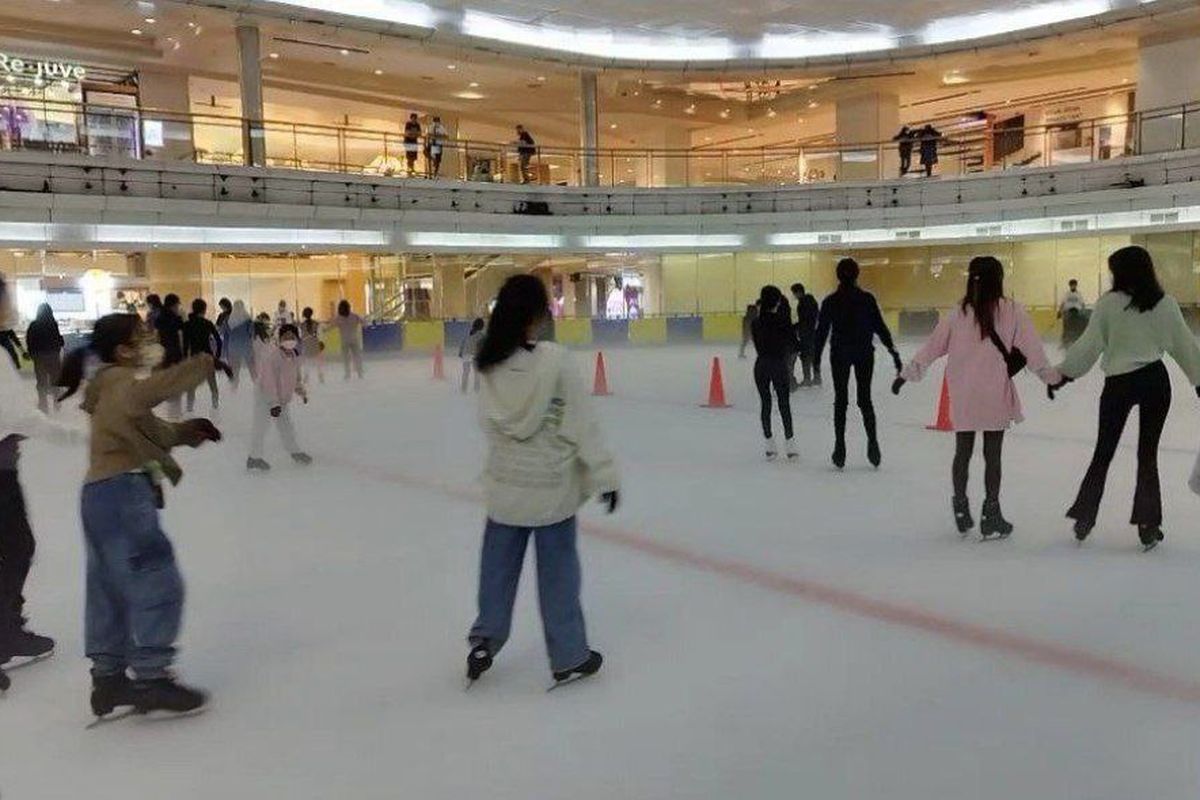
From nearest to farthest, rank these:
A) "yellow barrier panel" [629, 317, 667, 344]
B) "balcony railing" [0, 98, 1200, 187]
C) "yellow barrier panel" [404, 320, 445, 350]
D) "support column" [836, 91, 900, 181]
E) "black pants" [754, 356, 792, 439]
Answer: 1. "black pants" [754, 356, 792, 439]
2. "balcony railing" [0, 98, 1200, 187]
3. "yellow barrier panel" [404, 320, 445, 350]
4. "yellow barrier panel" [629, 317, 667, 344]
5. "support column" [836, 91, 900, 181]

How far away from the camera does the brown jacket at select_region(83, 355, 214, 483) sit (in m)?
2.97

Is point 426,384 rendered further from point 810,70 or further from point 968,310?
point 810,70

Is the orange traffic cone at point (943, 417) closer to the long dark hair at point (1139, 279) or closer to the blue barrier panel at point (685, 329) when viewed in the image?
the long dark hair at point (1139, 279)

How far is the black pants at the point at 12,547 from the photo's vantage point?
346cm

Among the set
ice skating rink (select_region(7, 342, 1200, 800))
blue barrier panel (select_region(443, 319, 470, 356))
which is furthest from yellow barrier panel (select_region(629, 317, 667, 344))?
ice skating rink (select_region(7, 342, 1200, 800))

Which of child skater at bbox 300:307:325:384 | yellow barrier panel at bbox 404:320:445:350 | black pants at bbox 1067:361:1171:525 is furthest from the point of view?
yellow barrier panel at bbox 404:320:445:350

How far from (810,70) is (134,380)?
26.4 meters

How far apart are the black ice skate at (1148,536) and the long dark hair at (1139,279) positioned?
111 centimetres

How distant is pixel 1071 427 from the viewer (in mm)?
9383

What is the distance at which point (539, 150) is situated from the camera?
2595 cm

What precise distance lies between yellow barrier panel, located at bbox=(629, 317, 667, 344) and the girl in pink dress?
22384 mm

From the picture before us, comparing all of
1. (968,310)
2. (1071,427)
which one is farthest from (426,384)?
(968,310)

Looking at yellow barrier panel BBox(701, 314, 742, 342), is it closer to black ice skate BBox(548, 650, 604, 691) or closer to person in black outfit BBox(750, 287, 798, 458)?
person in black outfit BBox(750, 287, 798, 458)

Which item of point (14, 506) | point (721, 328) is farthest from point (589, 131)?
point (14, 506)
